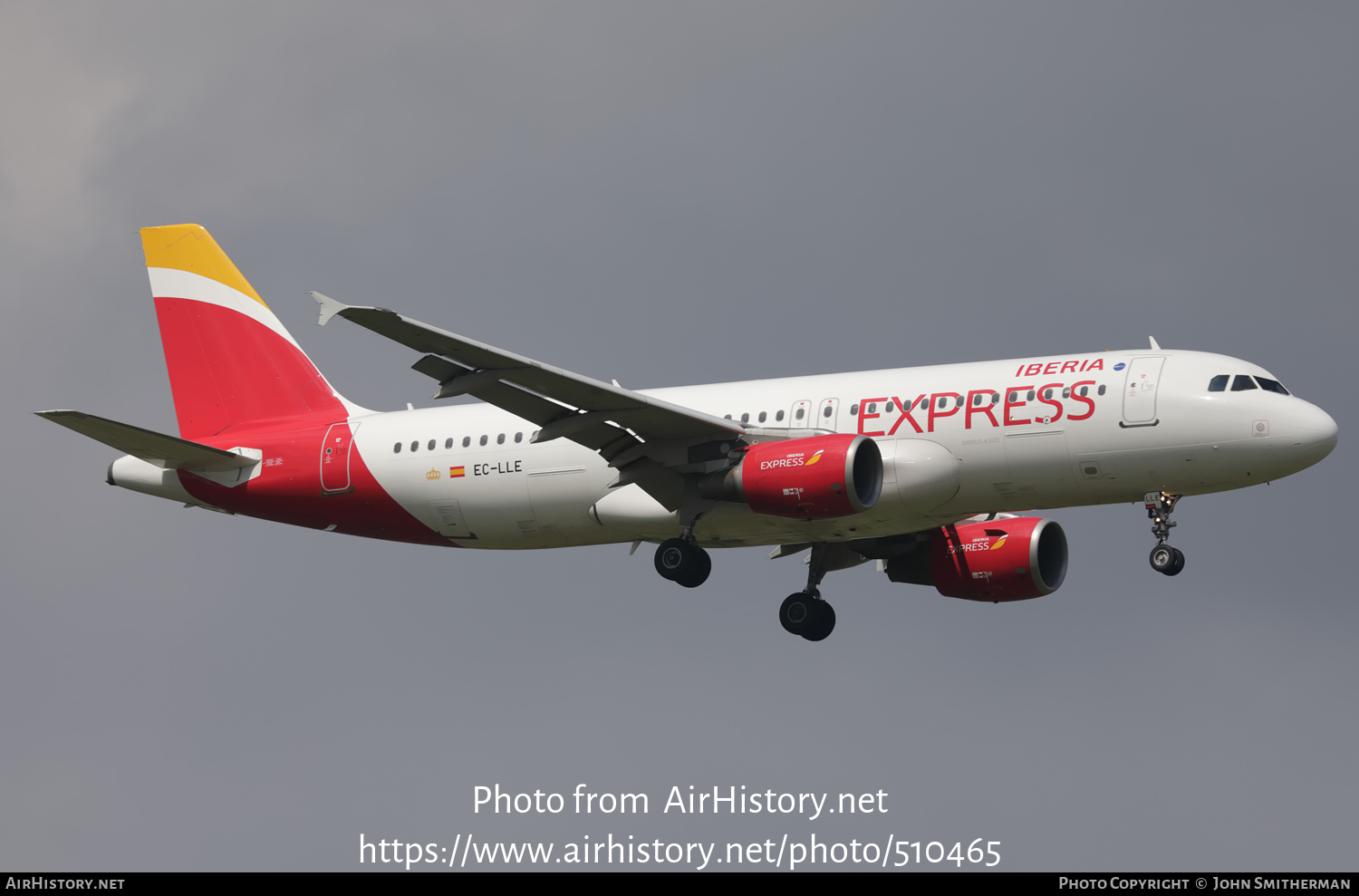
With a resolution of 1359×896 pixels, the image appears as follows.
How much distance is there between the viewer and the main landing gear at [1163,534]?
112 ft

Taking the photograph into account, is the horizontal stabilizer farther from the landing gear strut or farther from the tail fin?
the landing gear strut

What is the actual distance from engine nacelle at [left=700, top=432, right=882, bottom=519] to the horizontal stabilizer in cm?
1288

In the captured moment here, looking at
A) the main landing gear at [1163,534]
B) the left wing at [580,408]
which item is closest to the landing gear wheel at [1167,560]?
the main landing gear at [1163,534]

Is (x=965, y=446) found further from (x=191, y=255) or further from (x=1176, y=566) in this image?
(x=191, y=255)

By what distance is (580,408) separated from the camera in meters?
35.3

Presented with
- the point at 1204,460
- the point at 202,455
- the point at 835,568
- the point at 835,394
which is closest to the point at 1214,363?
the point at 1204,460

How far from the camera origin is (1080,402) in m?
34.0

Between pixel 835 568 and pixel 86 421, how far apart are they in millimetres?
17363

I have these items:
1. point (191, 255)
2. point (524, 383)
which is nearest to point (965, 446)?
point (524, 383)

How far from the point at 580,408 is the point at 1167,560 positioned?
12.2 m

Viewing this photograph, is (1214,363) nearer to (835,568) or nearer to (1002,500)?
(1002,500)

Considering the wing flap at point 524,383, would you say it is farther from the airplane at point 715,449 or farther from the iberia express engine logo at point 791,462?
the iberia express engine logo at point 791,462

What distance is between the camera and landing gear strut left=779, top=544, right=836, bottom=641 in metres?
41.0

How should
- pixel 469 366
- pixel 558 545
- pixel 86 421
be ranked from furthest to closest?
pixel 558 545, pixel 86 421, pixel 469 366
